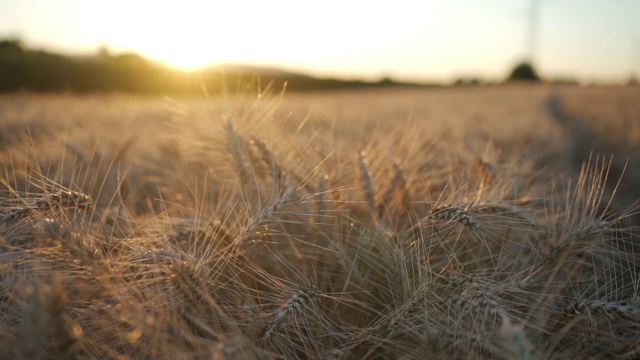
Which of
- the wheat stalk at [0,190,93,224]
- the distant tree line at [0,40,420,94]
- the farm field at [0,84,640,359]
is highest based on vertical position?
the distant tree line at [0,40,420,94]

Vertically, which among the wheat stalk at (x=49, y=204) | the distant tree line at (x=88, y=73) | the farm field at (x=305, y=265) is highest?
the distant tree line at (x=88, y=73)

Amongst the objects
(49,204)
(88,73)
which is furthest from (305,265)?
(88,73)

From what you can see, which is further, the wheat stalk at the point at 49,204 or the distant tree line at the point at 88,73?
the distant tree line at the point at 88,73

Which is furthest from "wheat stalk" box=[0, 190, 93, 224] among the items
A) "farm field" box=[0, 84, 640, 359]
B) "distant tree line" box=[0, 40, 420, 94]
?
"distant tree line" box=[0, 40, 420, 94]

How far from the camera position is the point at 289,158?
1585 millimetres

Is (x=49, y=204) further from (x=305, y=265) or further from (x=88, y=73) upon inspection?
(x=88, y=73)

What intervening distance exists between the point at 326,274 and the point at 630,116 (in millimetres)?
3699

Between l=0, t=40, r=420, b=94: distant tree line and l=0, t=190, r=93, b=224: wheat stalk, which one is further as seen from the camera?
l=0, t=40, r=420, b=94: distant tree line

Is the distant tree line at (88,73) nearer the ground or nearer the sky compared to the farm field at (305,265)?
nearer the sky

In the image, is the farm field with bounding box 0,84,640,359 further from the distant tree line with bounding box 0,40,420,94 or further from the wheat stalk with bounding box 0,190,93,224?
the distant tree line with bounding box 0,40,420,94

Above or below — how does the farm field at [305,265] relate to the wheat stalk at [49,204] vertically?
below

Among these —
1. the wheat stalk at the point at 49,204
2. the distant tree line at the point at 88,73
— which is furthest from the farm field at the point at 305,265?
the distant tree line at the point at 88,73

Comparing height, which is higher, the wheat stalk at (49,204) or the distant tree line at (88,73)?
the distant tree line at (88,73)

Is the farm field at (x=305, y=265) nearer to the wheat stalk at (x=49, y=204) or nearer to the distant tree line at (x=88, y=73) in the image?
the wheat stalk at (x=49, y=204)
